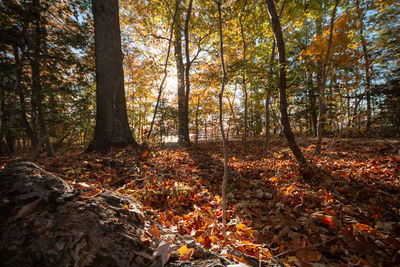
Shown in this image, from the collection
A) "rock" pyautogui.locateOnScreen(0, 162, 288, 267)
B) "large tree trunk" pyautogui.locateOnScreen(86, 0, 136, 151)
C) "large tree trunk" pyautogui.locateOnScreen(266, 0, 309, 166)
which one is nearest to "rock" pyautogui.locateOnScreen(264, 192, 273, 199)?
"large tree trunk" pyautogui.locateOnScreen(266, 0, 309, 166)

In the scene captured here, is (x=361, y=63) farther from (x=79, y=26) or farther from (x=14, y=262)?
(x=79, y=26)

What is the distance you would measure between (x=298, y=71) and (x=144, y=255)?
4816 millimetres

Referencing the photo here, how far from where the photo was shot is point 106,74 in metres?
4.65

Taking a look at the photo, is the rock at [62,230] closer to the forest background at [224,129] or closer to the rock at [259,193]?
the forest background at [224,129]

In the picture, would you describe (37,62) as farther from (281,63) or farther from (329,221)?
(329,221)

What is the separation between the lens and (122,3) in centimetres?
777

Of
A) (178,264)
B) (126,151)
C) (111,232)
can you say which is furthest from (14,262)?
(126,151)

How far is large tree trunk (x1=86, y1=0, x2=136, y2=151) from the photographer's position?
15.0 feet

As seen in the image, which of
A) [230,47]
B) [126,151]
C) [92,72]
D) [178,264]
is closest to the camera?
[178,264]

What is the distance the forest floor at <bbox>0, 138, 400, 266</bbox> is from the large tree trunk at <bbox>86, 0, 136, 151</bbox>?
31.9 inches

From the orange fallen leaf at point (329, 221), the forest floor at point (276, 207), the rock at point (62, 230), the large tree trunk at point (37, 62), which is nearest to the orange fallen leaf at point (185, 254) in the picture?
the forest floor at point (276, 207)

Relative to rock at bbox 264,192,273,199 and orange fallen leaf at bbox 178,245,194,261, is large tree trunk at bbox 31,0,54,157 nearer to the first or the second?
orange fallen leaf at bbox 178,245,194,261

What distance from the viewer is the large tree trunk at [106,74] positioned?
457cm

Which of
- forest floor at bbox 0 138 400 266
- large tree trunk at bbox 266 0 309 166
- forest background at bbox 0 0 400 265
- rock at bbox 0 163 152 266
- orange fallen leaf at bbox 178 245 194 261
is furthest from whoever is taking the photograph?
large tree trunk at bbox 266 0 309 166
